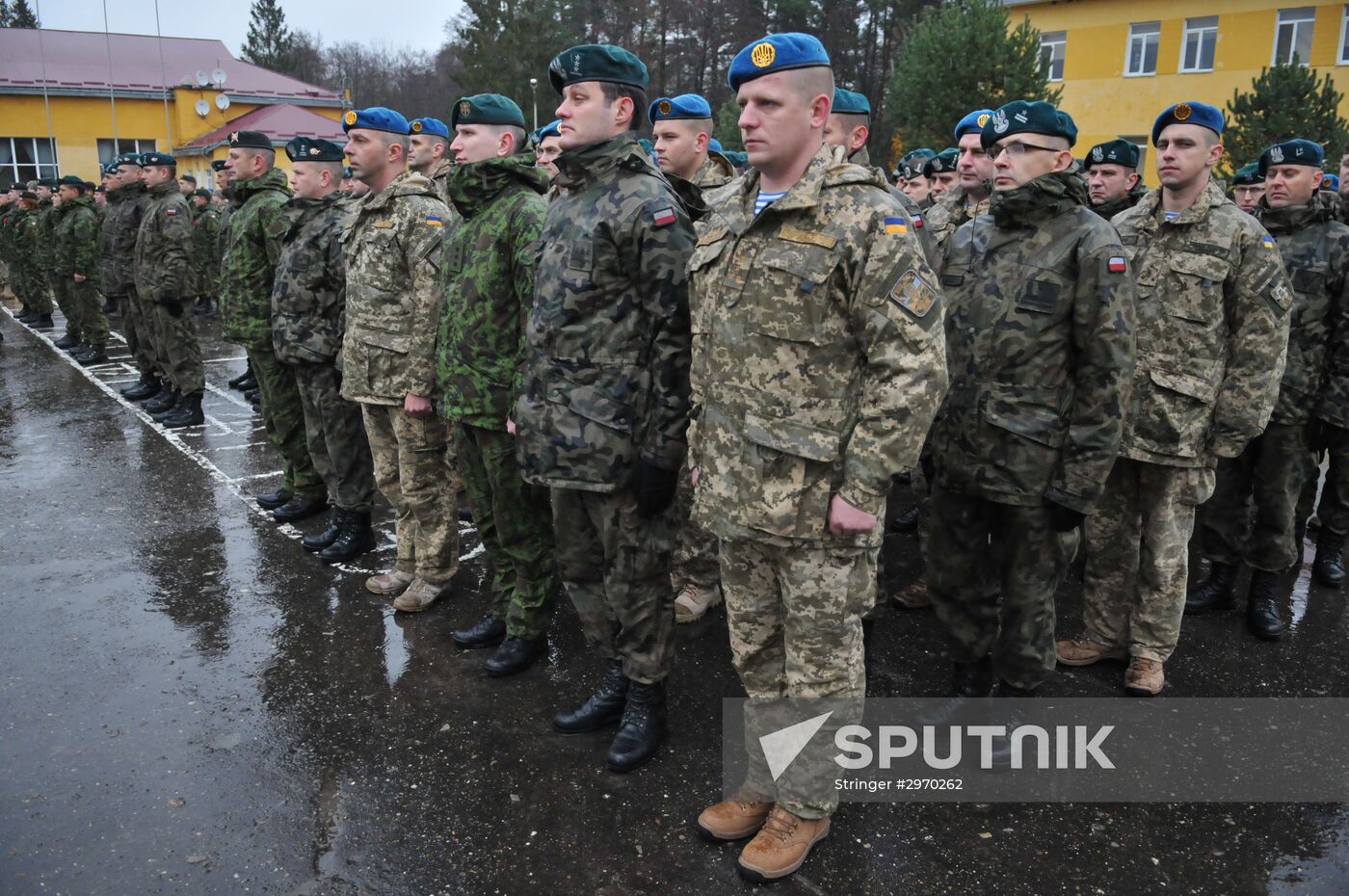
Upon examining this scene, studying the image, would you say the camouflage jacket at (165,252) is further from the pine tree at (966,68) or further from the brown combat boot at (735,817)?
the pine tree at (966,68)

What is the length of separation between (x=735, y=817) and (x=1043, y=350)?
1.87m

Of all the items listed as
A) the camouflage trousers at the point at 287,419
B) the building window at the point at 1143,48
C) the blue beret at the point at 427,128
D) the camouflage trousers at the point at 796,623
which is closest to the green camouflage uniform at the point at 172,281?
the camouflage trousers at the point at 287,419

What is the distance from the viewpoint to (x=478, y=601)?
4.85 meters

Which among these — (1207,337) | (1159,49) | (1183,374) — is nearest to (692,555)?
(1183,374)

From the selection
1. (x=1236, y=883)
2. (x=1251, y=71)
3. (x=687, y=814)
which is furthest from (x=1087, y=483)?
(x=1251, y=71)

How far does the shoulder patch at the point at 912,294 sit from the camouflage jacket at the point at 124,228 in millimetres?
8952

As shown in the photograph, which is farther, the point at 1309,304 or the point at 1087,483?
the point at 1309,304

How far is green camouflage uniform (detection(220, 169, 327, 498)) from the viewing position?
19.3 ft

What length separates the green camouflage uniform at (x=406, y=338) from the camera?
438 cm

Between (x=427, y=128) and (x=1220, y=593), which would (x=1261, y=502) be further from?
(x=427, y=128)

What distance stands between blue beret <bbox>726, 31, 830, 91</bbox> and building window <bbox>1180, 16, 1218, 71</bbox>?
29419 mm

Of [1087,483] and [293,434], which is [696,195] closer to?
[1087,483]

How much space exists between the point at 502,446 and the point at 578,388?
0.77 m

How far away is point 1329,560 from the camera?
5.12m
